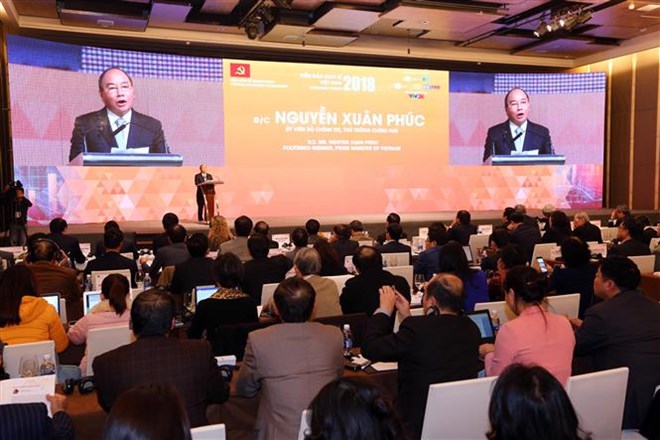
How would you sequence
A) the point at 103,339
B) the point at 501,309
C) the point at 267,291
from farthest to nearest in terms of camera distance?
the point at 267,291 → the point at 501,309 → the point at 103,339

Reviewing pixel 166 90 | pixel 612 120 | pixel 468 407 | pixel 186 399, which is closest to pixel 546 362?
pixel 468 407

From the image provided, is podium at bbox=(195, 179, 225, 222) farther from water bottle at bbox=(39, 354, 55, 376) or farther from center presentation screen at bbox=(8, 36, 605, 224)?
water bottle at bbox=(39, 354, 55, 376)

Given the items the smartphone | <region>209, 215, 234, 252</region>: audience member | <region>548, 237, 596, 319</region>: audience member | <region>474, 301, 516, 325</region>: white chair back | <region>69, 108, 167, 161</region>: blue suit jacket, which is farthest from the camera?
<region>69, 108, 167, 161</region>: blue suit jacket

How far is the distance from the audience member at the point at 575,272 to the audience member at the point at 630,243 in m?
1.47

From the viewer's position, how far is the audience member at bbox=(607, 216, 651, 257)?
21.1 feet

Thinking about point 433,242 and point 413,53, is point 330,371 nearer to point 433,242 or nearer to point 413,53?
point 433,242

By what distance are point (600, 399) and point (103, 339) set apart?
8.40ft

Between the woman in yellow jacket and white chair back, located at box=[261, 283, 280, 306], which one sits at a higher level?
the woman in yellow jacket

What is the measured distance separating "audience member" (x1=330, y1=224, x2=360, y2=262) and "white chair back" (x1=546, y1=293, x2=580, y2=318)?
9.17 ft

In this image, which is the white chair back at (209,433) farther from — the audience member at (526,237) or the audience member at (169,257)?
the audience member at (526,237)

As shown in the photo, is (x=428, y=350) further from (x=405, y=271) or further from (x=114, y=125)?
(x=114, y=125)

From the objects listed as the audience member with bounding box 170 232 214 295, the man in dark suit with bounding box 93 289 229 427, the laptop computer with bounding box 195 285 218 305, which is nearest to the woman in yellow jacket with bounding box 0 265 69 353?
the laptop computer with bounding box 195 285 218 305

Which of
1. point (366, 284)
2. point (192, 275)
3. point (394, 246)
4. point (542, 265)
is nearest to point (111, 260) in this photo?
point (192, 275)

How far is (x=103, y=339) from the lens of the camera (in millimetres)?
3588
